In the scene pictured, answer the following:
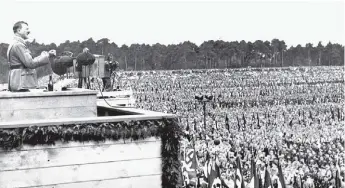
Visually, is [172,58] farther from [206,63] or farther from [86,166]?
[86,166]

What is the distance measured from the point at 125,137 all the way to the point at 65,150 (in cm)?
106

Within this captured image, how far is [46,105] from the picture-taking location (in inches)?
356

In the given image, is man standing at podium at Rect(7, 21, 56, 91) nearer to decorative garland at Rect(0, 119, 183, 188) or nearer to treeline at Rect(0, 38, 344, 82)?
decorative garland at Rect(0, 119, 183, 188)

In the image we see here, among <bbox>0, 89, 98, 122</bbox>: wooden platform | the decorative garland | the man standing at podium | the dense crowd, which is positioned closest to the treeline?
the dense crowd

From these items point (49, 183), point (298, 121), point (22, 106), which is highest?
point (22, 106)

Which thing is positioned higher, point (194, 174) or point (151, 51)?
point (151, 51)

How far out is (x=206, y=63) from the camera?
440 ft

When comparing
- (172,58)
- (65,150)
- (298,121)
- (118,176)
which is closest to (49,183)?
(65,150)

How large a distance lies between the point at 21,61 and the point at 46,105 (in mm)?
1169

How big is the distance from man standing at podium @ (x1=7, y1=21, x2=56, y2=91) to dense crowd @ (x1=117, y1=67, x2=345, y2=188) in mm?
6282

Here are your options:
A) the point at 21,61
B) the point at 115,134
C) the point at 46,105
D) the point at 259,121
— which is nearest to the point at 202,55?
the point at 259,121

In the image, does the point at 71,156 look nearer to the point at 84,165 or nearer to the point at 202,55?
the point at 84,165

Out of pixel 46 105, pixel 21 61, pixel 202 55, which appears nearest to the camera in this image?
pixel 46 105

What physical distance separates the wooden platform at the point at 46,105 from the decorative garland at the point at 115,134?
129 centimetres
